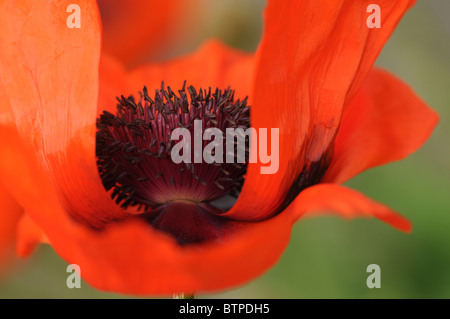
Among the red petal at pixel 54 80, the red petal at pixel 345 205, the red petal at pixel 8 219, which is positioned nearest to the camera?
the red petal at pixel 345 205

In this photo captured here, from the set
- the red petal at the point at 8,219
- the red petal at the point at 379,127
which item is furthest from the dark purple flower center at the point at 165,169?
the red petal at the point at 8,219

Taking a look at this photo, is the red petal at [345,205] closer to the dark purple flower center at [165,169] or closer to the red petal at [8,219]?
the dark purple flower center at [165,169]

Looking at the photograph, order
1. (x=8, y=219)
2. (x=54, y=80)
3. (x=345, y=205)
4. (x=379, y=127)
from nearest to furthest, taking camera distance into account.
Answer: (x=345, y=205) → (x=54, y=80) → (x=379, y=127) → (x=8, y=219)

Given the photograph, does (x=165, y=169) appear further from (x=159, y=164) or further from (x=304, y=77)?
(x=304, y=77)

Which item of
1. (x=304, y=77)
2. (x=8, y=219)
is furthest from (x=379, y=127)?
(x=8, y=219)

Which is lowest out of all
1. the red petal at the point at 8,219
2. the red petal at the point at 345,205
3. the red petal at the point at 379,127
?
the red petal at the point at 345,205

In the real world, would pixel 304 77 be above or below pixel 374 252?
above
